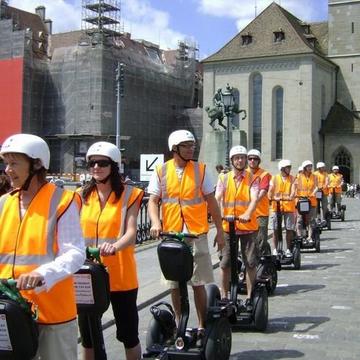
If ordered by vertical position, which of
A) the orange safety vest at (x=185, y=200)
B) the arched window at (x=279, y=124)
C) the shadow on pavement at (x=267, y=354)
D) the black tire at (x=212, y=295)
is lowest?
the shadow on pavement at (x=267, y=354)

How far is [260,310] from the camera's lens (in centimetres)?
661

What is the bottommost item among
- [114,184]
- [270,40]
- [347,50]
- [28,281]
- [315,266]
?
[315,266]

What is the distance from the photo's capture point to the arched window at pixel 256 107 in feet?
198

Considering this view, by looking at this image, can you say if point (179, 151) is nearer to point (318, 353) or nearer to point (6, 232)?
point (318, 353)

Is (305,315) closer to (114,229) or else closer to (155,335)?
(155,335)

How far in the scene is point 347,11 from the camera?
6462cm

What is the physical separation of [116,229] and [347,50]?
63208mm

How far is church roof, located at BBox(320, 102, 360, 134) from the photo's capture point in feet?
197

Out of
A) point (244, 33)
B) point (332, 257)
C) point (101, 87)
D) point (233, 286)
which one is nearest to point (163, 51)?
point (244, 33)

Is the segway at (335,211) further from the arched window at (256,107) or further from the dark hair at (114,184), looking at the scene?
the arched window at (256,107)

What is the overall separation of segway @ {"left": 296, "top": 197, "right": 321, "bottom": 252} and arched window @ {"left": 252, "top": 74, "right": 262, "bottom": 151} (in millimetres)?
47470

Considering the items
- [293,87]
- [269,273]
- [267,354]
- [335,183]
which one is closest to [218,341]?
[267,354]

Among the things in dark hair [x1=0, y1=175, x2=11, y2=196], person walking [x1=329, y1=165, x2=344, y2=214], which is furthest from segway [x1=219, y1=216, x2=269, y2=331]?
person walking [x1=329, y1=165, x2=344, y2=214]

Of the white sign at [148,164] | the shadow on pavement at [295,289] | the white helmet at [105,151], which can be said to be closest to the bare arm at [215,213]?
the white helmet at [105,151]
